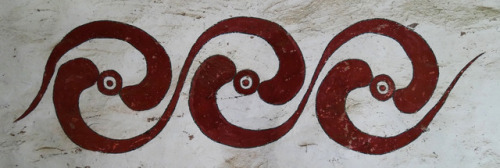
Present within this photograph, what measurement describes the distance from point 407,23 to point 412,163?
377 mm

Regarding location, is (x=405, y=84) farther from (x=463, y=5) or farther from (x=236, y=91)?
(x=236, y=91)

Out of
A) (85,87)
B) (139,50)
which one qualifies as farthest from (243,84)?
(85,87)

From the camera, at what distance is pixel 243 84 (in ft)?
4.49

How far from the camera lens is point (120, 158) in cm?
136

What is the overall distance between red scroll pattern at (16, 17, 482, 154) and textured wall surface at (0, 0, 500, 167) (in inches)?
0.4

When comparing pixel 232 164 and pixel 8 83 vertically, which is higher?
pixel 8 83

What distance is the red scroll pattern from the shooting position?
53.5 inches

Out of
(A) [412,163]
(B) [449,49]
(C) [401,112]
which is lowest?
(A) [412,163]

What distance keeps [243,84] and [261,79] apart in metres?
0.05

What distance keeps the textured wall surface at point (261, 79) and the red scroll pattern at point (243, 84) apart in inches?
0.4

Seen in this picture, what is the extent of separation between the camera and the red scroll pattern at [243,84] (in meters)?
1.36

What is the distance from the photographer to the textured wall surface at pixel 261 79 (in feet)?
4.45

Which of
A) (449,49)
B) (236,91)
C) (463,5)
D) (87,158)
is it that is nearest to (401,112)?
(449,49)

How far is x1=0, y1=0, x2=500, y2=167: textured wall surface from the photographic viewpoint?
136 centimetres
